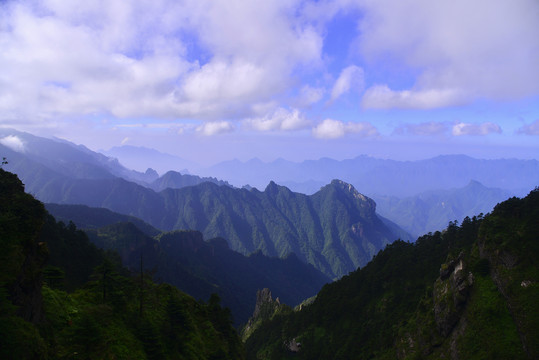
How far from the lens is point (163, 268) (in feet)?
641

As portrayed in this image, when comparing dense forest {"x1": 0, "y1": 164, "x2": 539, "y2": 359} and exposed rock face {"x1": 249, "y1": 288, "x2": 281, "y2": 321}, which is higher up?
dense forest {"x1": 0, "y1": 164, "x2": 539, "y2": 359}

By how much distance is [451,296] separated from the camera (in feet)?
181

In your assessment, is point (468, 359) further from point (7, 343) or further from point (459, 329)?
point (7, 343)

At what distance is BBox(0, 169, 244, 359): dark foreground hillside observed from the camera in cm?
2273

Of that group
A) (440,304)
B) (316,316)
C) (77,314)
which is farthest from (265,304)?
(77,314)

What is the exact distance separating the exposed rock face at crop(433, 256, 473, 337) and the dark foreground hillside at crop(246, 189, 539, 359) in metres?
0.17

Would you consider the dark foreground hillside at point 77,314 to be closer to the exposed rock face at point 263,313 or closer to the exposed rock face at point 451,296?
the exposed rock face at point 451,296

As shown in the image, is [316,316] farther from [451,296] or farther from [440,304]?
[451,296]

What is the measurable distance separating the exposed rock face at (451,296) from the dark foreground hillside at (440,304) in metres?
0.17

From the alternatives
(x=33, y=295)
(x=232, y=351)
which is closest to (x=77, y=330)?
(x=33, y=295)

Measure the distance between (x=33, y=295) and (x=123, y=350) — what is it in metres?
12.8

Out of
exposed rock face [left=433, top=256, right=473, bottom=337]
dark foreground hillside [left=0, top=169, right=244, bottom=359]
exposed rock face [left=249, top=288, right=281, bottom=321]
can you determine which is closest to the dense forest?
dark foreground hillside [left=0, top=169, right=244, bottom=359]

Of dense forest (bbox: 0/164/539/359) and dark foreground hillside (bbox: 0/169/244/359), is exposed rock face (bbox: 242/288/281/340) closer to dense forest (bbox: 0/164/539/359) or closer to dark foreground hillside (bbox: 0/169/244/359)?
dense forest (bbox: 0/164/539/359)

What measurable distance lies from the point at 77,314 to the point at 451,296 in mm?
60723
